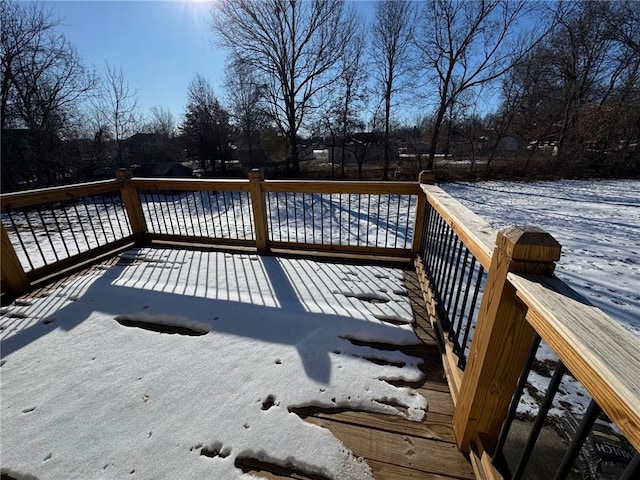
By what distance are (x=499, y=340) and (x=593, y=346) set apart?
50 centimetres

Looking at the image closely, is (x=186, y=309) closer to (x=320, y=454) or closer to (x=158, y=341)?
(x=158, y=341)

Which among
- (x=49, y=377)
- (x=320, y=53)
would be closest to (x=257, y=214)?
(x=49, y=377)

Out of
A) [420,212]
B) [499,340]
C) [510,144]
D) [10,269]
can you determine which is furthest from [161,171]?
[510,144]

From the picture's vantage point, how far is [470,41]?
11.6 m

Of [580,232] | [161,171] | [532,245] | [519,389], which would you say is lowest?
[580,232]

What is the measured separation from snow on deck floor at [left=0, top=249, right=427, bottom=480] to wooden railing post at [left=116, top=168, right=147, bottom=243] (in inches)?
43.8

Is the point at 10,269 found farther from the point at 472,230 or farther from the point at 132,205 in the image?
the point at 472,230

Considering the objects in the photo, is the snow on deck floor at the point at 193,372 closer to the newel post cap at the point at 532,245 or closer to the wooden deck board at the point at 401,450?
the wooden deck board at the point at 401,450

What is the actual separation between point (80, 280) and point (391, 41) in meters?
14.5

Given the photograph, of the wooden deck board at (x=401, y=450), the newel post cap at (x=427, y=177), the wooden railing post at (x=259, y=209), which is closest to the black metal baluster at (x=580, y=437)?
the wooden deck board at (x=401, y=450)

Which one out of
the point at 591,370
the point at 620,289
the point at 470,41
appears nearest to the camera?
the point at 591,370

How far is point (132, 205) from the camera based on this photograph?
3752 mm

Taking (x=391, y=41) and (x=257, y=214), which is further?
(x=391, y=41)

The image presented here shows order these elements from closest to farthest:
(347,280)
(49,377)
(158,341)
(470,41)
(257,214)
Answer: (49,377)
(158,341)
(347,280)
(257,214)
(470,41)
